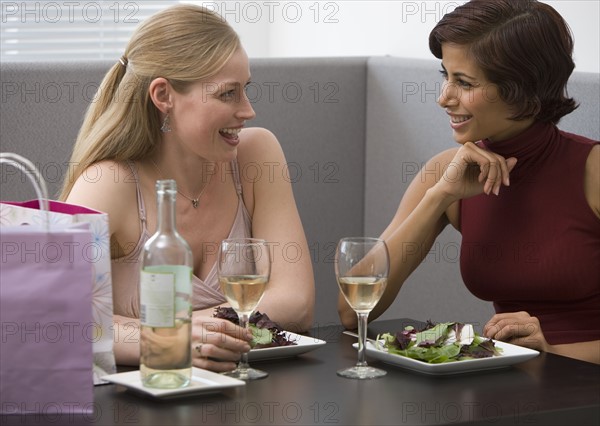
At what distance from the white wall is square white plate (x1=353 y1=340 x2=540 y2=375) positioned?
1.16 m

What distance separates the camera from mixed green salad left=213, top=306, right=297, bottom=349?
1384 mm

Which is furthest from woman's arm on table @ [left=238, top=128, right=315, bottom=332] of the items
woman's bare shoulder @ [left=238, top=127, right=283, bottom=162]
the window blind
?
the window blind

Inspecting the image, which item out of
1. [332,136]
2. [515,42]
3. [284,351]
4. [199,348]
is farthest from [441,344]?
[332,136]

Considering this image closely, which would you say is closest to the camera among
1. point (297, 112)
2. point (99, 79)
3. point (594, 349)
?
point (594, 349)

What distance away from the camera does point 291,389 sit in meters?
1.22

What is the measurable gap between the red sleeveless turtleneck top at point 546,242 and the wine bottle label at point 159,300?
88cm

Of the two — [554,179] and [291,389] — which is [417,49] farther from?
[291,389]

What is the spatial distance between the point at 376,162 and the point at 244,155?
94 centimetres

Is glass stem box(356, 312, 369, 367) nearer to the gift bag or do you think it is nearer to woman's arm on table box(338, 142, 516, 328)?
the gift bag

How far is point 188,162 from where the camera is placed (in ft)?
6.23

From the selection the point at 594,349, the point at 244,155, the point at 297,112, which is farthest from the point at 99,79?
the point at 594,349

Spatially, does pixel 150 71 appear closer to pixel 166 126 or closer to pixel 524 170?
pixel 166 126

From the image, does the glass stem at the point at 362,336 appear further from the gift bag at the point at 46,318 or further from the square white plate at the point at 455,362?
the gift bag at the point at 46,318

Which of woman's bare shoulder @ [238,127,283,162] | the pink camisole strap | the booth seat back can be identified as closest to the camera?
the pink camisole strap
